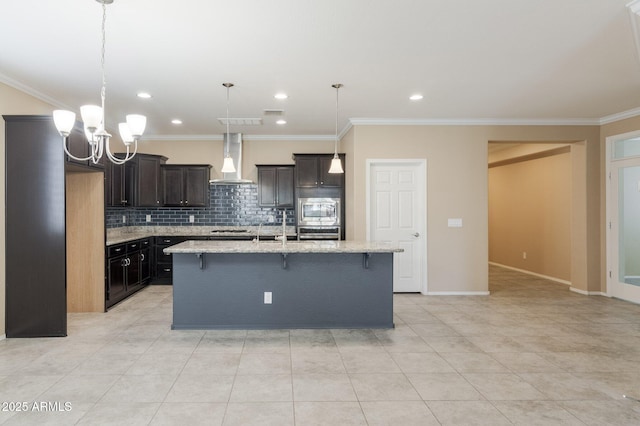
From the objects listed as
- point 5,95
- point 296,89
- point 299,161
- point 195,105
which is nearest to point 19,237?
point 5,95

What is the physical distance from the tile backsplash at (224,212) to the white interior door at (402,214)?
1.94 metres

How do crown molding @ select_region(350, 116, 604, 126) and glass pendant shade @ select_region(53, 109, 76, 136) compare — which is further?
crown molding @ select_region(350, 116, 604, 126)

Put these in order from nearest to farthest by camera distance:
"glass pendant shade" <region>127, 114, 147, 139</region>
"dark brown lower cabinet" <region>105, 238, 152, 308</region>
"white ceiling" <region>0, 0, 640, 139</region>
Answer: "glass pendant shade" <region>127, 114, 147, 139</region> → "white ceiling" <region>0, 0, 640, 139</region> → "dark brown lower cabinet" <region>105, 238, 152, 308</region>

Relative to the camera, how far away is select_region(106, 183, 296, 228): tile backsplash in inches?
284

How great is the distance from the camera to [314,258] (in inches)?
167

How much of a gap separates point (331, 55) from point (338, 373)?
2.78 meters

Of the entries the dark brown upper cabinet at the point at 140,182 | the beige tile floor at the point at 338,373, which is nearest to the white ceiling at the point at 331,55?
the dark brown upper cabinet at the point at 140,182

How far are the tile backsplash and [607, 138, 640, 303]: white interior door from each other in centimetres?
519

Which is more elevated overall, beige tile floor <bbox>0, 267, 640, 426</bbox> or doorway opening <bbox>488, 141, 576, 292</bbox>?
doorway opening <bbox>488, 141, 576, 292</bbox>

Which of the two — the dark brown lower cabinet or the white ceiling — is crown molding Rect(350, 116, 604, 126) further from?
the dark brown lower cabinet

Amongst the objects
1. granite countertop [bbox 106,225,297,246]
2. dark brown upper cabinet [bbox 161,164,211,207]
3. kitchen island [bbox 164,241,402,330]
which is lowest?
kitchen island [bbox 164,241,402,330]

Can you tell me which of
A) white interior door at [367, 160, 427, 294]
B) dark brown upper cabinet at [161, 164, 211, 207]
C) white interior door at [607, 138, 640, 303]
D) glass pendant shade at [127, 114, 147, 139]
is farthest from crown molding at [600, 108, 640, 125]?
dark brown upper cabinet at [161, 164, 211, 207]

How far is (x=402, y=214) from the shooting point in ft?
19.7

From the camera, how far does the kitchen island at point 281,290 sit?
4.20m
